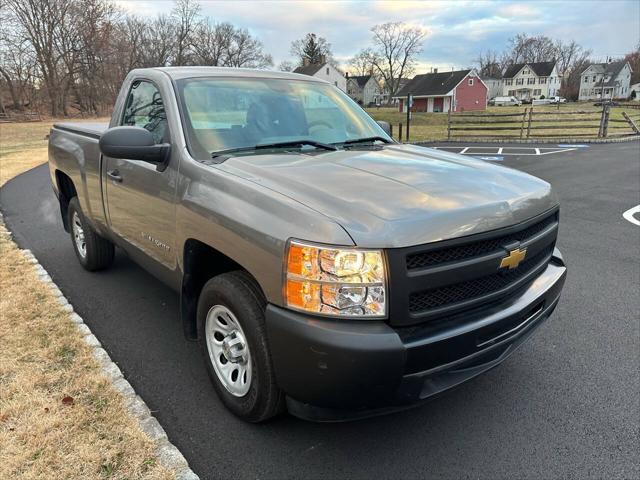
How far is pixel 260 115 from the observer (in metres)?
3.29

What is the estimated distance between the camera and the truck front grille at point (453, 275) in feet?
6.43

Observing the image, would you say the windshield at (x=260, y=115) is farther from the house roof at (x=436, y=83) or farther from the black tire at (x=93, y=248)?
the house roof at (x=436, y=83)

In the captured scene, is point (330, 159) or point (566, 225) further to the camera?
point (566, 225)

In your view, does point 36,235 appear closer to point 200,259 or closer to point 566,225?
point 200,259

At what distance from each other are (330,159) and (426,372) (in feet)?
4.59

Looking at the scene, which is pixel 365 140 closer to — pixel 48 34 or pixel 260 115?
pixel 260 115

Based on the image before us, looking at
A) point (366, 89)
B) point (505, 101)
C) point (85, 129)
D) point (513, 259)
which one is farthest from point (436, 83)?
point (513, 259)

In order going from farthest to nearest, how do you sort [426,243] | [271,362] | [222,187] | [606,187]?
[606,187]
[222,187]
[271,362]
[426,243]

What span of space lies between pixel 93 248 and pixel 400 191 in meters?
3.61

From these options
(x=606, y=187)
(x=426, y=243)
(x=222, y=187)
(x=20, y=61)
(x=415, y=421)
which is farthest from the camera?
(x=20, y=61)

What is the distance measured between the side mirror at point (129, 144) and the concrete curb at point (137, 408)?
140 cm

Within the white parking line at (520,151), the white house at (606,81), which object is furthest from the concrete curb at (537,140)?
the white house at (606,81)

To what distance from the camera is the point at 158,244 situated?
10.3ft

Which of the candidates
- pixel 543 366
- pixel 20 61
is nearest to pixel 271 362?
pixel 543 366
